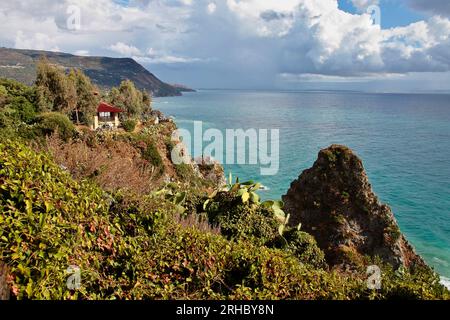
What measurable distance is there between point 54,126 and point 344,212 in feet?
56.2

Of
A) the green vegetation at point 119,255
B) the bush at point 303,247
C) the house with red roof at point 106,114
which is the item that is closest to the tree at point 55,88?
the house with red roof at point 106,114

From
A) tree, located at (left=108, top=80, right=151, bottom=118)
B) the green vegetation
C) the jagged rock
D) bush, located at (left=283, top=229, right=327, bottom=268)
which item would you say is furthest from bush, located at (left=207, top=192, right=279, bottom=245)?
tree, located at (left=108, top=80, right=151, bottom=118)

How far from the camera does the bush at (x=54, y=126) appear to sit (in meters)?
21.1

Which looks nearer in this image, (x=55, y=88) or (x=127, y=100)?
(x=55, y=88)

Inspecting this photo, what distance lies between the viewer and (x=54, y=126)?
2120 cm

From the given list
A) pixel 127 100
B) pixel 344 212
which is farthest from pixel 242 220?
pixel 127 100

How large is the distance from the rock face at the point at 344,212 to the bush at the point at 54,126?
13.5 m

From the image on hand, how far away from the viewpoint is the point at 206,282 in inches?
219

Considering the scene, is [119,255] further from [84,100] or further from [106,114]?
[106,114]

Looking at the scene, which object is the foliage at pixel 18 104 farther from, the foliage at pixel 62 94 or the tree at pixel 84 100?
the tree at pixel 84 100

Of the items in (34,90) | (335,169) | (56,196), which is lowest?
(335,169)
